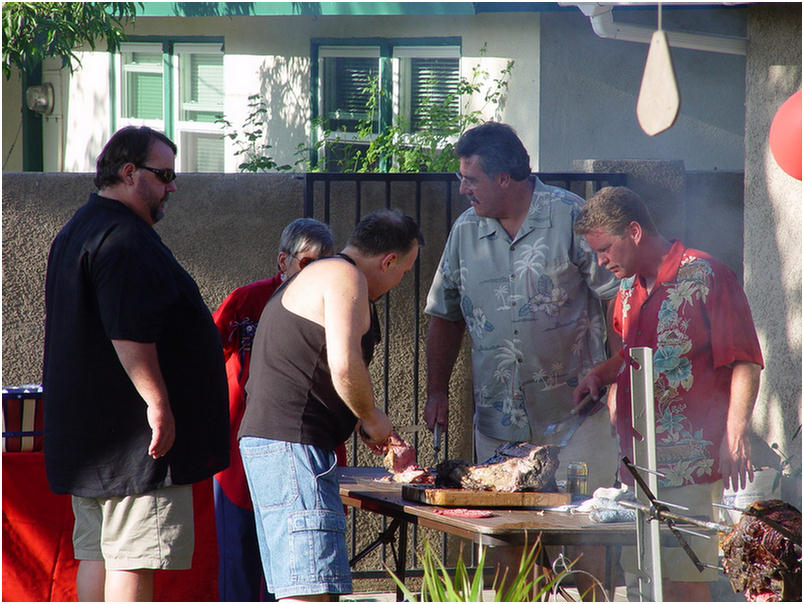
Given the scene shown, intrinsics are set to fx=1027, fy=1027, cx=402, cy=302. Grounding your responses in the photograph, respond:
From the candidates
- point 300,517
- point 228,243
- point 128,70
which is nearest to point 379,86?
point 128,70

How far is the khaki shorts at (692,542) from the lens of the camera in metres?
3.61

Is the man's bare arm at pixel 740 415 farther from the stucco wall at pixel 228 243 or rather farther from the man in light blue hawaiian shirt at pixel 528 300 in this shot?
the stucco wall at pixel 228 243

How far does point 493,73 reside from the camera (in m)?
8.13

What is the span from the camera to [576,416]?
4.36 meters

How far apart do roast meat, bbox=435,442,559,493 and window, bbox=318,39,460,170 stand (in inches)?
194

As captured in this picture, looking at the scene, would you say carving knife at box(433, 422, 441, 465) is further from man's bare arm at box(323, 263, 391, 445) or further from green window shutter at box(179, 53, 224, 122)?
green window shutter at box(179, 53, 224, 122)

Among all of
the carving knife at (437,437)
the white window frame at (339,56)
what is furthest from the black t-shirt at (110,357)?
the white window frame at (339,56)

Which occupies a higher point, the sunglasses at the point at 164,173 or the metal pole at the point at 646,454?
the sunglasses at the point at 164,173

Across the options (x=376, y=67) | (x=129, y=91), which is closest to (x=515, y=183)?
(x=376, y=67)

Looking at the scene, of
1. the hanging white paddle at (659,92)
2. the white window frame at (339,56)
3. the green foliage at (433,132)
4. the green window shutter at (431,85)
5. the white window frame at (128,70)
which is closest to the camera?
the hanging white paddle at (659,92)

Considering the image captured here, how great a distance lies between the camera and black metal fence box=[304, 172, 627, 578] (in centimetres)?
567

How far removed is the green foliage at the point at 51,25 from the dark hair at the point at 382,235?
608 cm

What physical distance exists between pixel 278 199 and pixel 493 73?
302 centimetres

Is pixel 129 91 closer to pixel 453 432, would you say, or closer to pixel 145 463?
pixel 453 432
